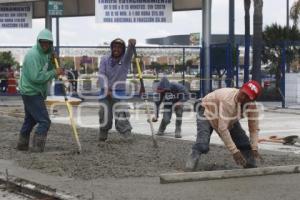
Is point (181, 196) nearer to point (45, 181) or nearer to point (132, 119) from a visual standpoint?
point (45, 181)

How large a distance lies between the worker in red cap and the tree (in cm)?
1812

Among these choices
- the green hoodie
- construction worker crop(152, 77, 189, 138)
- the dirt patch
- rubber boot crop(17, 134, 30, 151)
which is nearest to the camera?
the dirt patch

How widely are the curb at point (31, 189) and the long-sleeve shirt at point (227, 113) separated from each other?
231cm

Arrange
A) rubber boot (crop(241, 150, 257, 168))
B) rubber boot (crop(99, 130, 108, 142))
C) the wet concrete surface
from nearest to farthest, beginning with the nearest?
1. the wet concrete surface
2. rubber boot (crop(241, 150, 257, 168))
3. rubber boot (crop(99, 130, 108, 142))

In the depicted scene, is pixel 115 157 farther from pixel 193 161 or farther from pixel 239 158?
pixel 239 158

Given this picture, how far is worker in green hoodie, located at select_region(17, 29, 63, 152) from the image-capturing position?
38.0ft

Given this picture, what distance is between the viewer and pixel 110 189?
8.59m

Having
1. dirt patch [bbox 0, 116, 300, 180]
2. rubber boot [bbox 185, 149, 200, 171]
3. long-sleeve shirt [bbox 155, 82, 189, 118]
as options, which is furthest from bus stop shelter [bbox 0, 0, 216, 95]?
rubber boot [bbox 185, 149, 200, 171]

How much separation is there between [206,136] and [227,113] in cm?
58

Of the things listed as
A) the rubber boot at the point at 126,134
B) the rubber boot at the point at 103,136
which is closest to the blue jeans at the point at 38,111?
the rubber boot at the point at 103,136

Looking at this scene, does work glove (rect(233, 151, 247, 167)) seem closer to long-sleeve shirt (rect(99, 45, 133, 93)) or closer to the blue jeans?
the blue jeans

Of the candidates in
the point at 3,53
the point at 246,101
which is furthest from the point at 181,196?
the point at 3,53

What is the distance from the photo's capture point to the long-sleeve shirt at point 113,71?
13109mm

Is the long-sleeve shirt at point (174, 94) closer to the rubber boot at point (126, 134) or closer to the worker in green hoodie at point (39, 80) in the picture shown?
the rubber boot at point (126, 134)
